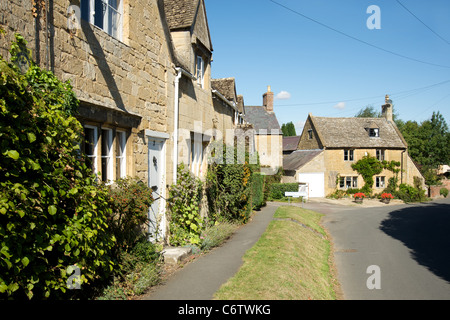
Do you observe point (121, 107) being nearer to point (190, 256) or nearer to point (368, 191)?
point (190, 256)

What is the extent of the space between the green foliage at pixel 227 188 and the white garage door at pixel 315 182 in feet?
72.5

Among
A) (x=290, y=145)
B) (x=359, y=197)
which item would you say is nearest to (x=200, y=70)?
(x=359, y=197)

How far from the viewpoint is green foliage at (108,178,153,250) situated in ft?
19.6

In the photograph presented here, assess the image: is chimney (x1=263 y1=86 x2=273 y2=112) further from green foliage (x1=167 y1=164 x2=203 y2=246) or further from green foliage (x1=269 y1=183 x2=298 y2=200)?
green foliage (x1=167 y1=164 x2=203 y2=246)

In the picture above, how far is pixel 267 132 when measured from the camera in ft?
136

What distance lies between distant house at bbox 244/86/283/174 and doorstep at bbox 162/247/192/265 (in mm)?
31429

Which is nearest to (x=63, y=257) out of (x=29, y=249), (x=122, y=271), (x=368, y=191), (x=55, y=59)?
(x=29, y=249)

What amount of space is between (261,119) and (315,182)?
12013mm

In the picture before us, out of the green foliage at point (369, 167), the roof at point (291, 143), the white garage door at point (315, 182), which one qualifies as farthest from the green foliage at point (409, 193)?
the roof at point (291, 143)

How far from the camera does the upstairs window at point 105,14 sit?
6172 millimetres

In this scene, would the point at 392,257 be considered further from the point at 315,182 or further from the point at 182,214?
the point at 315,182
